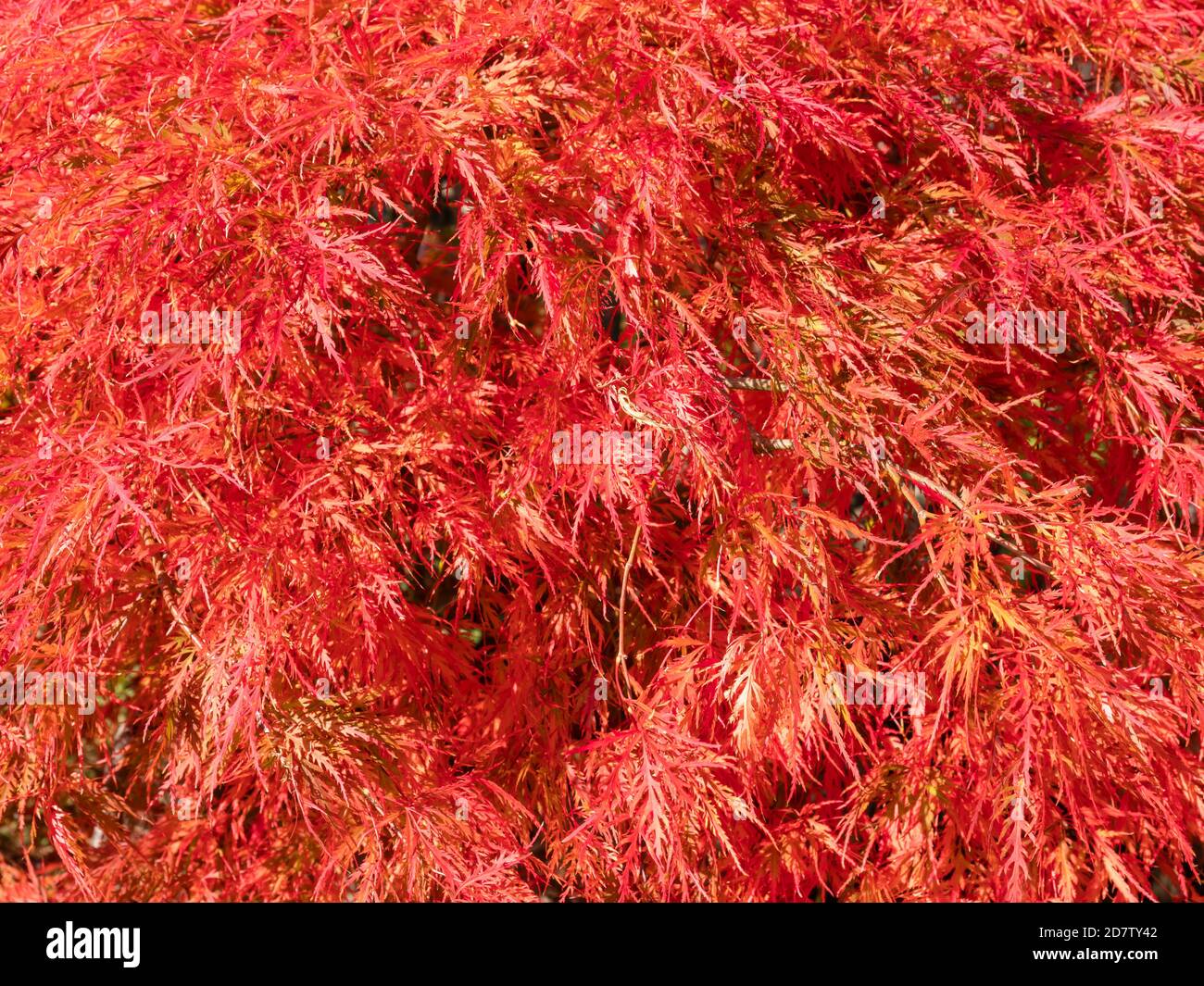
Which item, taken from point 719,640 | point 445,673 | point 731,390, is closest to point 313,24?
point 731,390

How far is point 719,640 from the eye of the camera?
165 cm

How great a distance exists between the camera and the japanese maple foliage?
1.49 metres

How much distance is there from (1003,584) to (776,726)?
41cm

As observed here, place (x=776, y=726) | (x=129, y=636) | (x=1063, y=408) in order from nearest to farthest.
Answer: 1. (x=776, y=726)
2. (x=129, y=636)
3. (x=1063, y=408)

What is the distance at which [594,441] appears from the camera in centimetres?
153

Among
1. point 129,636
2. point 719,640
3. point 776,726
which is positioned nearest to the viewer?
point 776,726

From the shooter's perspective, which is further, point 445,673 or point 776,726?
point 445,673

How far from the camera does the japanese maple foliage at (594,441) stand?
1.49 metres

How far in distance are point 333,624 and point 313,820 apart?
1.52 ft

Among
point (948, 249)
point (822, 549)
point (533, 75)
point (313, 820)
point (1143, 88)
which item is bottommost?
point (313, 820)

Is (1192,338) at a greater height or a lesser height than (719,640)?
greater

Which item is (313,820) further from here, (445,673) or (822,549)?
(822,549)

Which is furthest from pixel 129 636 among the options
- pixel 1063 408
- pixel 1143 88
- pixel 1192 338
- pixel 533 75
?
pixel 1143 88

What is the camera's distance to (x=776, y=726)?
5.01 feet
